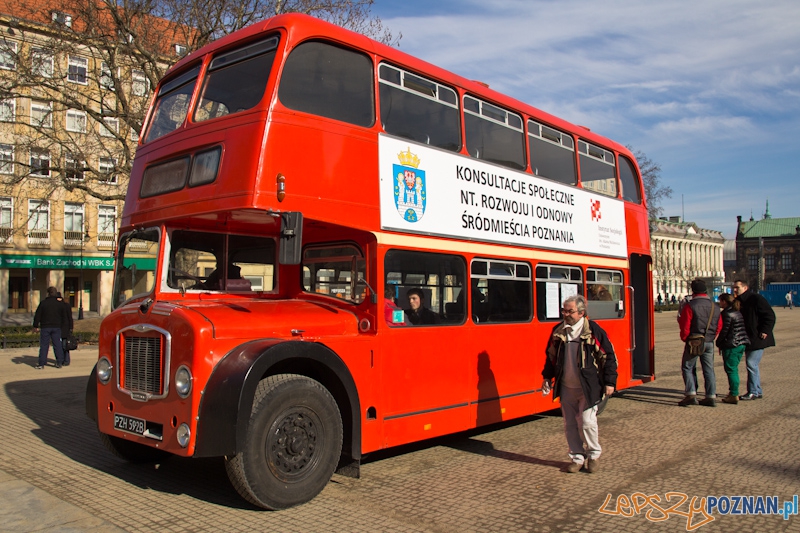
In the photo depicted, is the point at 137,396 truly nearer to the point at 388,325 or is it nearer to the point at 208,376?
the point at 208,376

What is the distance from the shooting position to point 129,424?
233 inches

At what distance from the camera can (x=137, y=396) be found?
19.2ft

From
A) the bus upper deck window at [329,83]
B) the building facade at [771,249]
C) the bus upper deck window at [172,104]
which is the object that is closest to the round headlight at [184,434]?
the bus upper deck window at [329,83]

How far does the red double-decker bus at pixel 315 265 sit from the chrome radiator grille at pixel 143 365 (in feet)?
0.07

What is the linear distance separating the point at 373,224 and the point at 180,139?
2057 millimetres

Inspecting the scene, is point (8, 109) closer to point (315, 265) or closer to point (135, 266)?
point (135, 266)

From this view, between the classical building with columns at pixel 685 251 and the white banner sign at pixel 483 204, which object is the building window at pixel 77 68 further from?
the classical building with columns at pixel 685 251

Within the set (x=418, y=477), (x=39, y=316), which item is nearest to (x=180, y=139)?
(x=418, y=477)

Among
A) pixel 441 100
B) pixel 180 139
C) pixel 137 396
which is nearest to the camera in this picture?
pixel 137 396

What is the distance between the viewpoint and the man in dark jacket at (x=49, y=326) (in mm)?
16453

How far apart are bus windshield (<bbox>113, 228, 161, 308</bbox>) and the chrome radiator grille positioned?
657mm

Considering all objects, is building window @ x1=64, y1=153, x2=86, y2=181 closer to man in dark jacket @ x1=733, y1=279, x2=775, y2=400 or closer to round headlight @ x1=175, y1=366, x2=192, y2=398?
round headlight @ x1=175, y1=366, x2=192, y2=398

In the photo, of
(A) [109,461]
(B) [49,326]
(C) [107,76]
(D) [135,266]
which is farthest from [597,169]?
(C) [107,76]

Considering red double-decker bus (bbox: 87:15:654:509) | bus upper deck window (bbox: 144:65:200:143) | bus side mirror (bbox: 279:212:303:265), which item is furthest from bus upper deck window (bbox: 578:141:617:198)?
bus side mirror (bbox: 279:212:303:265)
